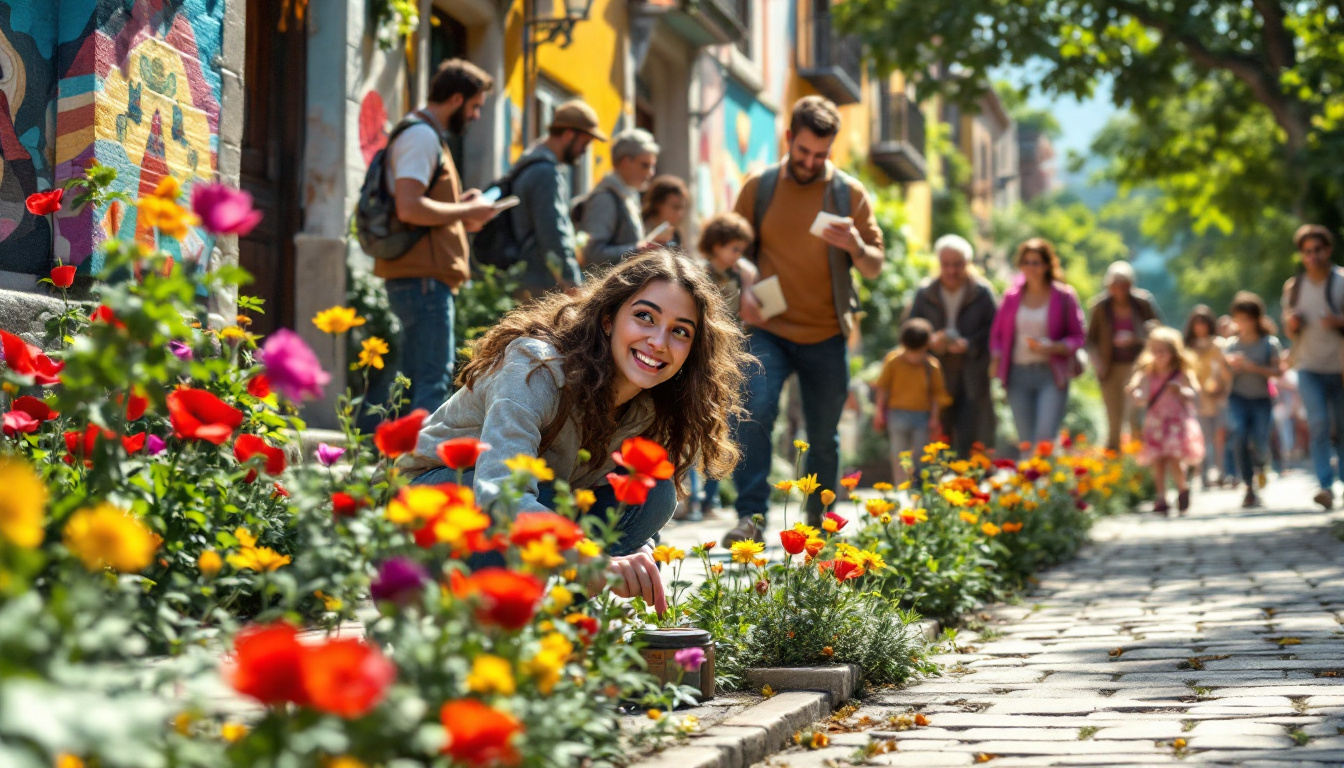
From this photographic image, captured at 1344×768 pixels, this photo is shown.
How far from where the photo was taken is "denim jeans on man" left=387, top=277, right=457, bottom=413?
21.3 feet

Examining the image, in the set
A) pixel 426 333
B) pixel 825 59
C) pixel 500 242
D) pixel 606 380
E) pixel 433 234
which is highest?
pixel 825 59

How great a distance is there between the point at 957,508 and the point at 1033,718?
2.40 m

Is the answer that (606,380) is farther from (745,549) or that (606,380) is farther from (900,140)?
(900,140)

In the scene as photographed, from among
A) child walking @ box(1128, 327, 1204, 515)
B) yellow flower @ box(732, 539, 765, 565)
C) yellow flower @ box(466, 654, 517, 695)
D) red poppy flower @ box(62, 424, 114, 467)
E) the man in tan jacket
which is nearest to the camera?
yellow flower @ box(466, 654, 517, 695)

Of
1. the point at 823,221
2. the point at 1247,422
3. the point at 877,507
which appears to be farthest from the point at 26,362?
the point at 1247,422

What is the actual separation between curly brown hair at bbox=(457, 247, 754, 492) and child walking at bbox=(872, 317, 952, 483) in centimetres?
635

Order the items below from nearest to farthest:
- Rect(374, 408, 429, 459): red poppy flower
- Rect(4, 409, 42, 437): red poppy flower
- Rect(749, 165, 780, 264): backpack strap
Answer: Rect(374, 408, 429, 459): red poppy flower < Rect(4, 409, 42, 437): red poppy flower < Rect(749, 165, 780, 264): backpack strap

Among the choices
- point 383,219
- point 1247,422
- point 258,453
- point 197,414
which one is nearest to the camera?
point 197,414

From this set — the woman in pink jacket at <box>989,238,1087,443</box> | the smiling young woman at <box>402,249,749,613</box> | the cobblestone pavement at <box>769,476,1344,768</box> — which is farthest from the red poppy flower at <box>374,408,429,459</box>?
the woman in pink jacket at <box>989,238,1087,443</box>

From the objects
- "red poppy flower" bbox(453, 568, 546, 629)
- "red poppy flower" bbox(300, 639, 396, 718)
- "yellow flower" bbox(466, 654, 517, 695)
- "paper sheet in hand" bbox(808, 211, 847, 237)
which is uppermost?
"paper sheet in hand" bbox(808, 211, 847, 237)

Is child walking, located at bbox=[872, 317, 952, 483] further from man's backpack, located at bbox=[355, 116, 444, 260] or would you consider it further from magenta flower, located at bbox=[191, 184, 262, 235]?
magenta flower, located at bbox=[191, 184, 262, 235]

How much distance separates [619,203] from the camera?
790 centimetres

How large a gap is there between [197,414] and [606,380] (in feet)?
3.96

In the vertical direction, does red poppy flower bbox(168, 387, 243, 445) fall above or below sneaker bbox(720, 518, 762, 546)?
above
